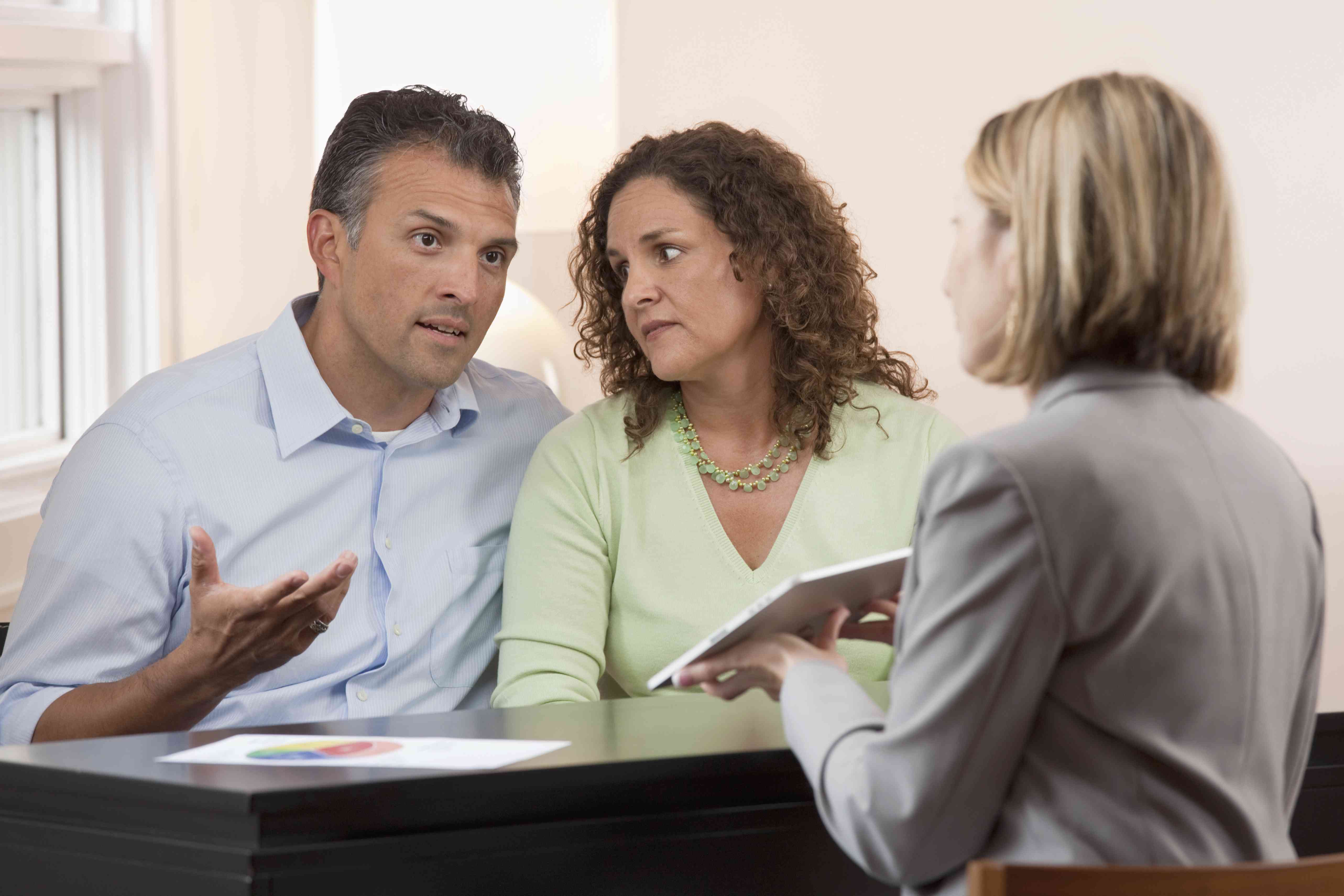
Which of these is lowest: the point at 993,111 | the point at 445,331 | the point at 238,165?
the point at 445,331

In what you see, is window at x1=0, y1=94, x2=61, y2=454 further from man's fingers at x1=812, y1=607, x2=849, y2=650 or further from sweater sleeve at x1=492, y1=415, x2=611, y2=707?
man's fingers at x1=812, y1=607, x2=849, y2=650

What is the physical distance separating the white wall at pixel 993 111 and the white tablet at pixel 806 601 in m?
2.15

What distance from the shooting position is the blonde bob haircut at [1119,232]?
3.06 ft

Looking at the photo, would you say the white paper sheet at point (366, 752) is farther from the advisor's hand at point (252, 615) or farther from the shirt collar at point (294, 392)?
the shirt collar at point (294, 392)

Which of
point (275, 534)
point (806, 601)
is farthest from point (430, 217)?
point (806, 601)

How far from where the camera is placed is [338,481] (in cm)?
193

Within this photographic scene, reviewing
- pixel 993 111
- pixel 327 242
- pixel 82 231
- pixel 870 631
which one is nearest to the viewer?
pixel 870 631

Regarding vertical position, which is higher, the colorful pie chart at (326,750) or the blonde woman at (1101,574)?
the blonde woman at (1101,574)

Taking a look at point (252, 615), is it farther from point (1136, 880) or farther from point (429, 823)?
point (1136, 880)

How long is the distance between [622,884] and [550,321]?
6.24 ft

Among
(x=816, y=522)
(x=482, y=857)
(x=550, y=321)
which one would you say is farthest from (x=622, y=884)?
(x=550, y=321)

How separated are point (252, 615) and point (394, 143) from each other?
0.88 metres

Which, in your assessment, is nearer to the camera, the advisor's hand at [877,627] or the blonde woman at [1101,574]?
the blonde woman at [1101,574]

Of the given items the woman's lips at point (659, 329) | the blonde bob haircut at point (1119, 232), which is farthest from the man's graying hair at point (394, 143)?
the blonde bob haircut at point (1119, 232)
